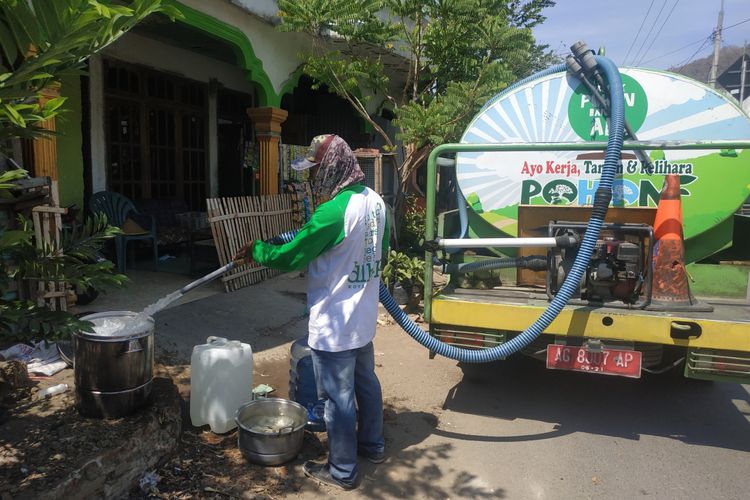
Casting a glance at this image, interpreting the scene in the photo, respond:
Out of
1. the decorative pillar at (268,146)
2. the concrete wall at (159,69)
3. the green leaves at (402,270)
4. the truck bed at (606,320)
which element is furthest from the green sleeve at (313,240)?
the concrete wall at (159,69)

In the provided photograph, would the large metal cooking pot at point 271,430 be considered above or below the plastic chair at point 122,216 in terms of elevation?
below

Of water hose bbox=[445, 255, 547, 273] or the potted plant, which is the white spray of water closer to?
water hose bbox=[445, 255, 547, 273]

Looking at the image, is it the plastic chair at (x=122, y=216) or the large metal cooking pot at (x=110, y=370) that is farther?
the plastic chair at (x=122, y=216)

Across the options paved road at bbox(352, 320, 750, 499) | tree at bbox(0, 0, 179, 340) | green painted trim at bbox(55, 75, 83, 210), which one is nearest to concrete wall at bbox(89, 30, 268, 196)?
green painted trim at bbox(55, 75, 83, 210)

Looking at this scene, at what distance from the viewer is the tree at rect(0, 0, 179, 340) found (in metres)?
1.60

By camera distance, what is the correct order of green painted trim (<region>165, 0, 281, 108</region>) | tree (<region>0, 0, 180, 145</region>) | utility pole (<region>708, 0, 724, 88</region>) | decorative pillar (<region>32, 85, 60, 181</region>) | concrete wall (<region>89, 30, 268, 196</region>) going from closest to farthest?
tree (<region>0, 0, 180, 145</region>) < decorative pillar (<region>32, 85, 60, 181</region>) < green painted trim (<region>165, 0, 281, 108</region>) < concrete wall (<region>89, 30, 268, 196</region>) < utility pole (<region>708, 0, 724, 88</region>)

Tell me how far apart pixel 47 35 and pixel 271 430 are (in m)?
2.32

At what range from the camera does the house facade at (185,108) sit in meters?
7.22

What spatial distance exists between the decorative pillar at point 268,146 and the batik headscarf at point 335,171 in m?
5.04

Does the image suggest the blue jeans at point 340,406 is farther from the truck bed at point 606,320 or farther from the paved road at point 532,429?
the truck bed at point 606,320

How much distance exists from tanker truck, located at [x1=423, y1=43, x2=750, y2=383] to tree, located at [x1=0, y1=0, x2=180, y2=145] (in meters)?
2.35

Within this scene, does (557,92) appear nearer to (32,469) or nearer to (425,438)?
(425,438)

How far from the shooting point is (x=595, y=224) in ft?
10.8

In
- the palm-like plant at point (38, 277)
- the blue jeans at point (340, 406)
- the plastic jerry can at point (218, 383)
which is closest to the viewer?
the palm-like plant at point (38, 277)
